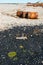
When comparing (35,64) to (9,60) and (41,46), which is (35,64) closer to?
(9,60)

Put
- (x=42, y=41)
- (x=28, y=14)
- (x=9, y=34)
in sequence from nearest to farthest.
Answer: (x=42, y=41)
(x=9, y=34)
(x=28, y=14)

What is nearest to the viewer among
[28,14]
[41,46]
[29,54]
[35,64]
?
[35,64]

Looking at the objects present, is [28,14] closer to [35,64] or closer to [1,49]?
[1,49]

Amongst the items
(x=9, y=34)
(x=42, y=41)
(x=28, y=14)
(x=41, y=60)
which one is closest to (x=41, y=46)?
(x=42, y=41)

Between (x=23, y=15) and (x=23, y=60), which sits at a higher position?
(x=23, y=60)

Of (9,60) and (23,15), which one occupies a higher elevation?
(9,60)

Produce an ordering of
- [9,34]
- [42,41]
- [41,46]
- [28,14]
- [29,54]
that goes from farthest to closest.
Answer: [28,14] < [9,34] < [42,41] < [41,46] < [29,54]

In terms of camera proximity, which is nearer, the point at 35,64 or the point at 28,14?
the point at 35,64

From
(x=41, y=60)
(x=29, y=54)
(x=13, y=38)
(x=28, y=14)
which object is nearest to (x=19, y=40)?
(x=13, y=38)

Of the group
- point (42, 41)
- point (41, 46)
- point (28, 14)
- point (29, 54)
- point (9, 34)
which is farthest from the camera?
point (28, 14)
